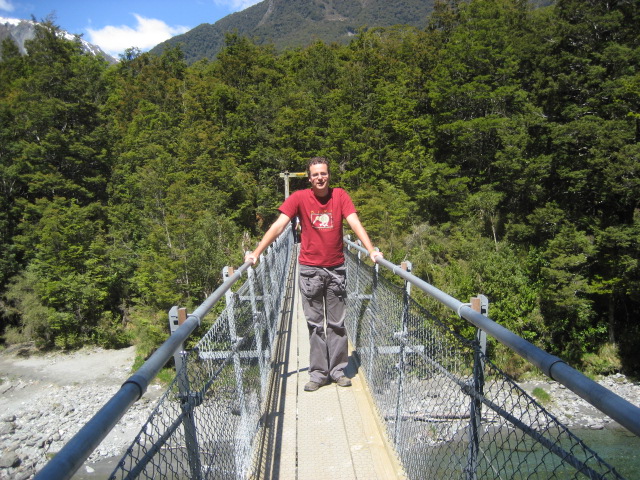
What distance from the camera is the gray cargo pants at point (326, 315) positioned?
370 cm

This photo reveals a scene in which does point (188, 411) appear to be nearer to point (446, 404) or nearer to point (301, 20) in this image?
point (446, 404)

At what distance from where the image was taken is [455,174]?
3152 cm

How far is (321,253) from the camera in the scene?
3.64m

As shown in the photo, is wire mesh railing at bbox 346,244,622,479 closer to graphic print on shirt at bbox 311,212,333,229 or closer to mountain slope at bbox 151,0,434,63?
graphic print on shirt at bbox 311,212,333,229

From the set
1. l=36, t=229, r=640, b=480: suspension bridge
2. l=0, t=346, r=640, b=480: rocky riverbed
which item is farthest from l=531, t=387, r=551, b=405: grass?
l=36, t=229, r=640, b=480: suspension bridge

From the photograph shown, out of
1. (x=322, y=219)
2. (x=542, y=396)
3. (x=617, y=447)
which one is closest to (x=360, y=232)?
(x=322, y=219)

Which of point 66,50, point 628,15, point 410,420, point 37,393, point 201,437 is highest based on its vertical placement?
point 66,50

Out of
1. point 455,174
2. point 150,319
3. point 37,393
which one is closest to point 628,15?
point 455,174

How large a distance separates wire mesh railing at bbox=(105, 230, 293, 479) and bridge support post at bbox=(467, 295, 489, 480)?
1.06m

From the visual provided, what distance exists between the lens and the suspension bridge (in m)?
1.21

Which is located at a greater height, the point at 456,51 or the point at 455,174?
the point at 456,51

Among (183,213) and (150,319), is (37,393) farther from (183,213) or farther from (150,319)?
(183,213)

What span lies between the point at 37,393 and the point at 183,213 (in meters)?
12.6

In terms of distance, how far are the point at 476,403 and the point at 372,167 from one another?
32.8 metres
